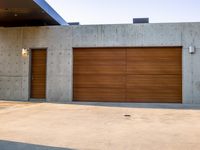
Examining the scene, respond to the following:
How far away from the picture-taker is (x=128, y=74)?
9.85m

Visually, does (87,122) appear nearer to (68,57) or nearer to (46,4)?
(68,57)

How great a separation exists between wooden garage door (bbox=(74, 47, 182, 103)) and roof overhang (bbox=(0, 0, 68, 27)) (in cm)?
200

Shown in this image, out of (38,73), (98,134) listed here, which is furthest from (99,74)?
(98,134)

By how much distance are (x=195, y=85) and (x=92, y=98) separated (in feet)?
12.9

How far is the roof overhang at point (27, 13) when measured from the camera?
8675 millimetres

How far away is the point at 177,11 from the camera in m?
9.41

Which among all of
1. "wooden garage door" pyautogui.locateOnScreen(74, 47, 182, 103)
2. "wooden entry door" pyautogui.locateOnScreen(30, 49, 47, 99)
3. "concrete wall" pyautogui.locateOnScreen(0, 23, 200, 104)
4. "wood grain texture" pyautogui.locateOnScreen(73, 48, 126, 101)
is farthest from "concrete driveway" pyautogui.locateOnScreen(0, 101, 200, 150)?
"wooden entry door" pyautogui.locateOnScreen(30, 49, 47, 99)

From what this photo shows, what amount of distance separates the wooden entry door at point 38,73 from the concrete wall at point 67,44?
→ 250 mm

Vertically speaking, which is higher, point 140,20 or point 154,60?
point 140,20

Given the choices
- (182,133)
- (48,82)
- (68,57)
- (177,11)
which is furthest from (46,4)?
(182,133)

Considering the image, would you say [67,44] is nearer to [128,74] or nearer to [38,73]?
[38,73]

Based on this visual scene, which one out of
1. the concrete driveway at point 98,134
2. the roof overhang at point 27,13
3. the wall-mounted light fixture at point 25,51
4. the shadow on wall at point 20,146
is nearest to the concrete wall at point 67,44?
the wall-mounted light fixture at point 25,51

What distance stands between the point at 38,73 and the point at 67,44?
5.62 ft

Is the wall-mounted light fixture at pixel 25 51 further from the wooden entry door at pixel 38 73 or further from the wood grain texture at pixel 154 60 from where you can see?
the wood grain texture at pixel 154 60
